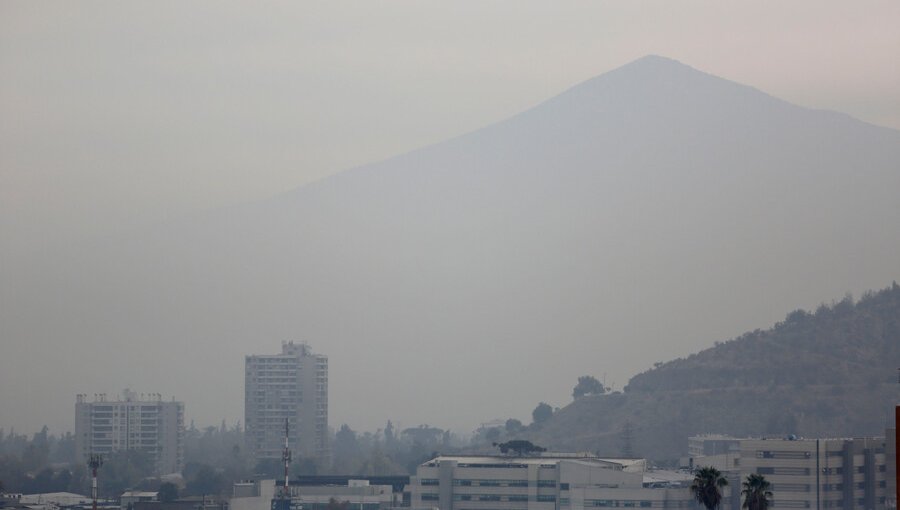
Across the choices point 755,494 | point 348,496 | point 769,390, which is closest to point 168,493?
point 348,496

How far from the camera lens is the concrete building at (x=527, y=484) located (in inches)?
3287

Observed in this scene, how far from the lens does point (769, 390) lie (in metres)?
167

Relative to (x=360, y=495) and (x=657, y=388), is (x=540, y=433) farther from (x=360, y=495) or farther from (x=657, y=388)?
(x=360, y=495)

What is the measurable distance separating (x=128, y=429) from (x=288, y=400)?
19726mm

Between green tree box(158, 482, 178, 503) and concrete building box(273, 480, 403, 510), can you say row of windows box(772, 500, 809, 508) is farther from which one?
green tree box(158, 482, 178, 503)

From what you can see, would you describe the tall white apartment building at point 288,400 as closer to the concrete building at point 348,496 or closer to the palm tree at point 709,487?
the concrete building at point 348,496

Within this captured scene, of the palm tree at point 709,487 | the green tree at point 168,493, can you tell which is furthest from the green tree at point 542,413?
the palm tree at point 709,487

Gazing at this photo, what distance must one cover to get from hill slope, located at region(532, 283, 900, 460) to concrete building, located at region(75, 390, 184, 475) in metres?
34.8

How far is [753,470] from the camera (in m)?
77.9

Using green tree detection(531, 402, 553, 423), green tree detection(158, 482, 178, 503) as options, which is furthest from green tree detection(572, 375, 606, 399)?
green tree detection(158, 482, 178, 503)

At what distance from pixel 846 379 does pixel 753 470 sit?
88568 mm

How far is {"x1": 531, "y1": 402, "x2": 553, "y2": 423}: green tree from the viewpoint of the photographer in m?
181

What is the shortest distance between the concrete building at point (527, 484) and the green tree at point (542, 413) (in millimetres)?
90956

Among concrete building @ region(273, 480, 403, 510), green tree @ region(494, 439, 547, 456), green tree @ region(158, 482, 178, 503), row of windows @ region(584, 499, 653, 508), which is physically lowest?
green tree @ region(158, 482, 178, 503)
